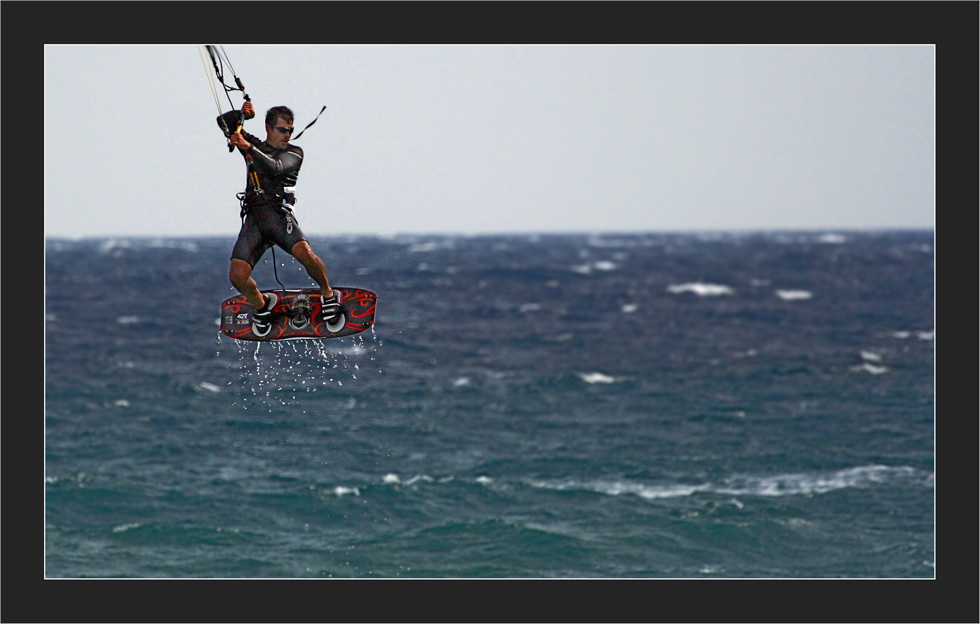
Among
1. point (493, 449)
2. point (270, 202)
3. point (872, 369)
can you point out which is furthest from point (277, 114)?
point (872, 369)

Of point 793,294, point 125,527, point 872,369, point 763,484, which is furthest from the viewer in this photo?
point 793,294

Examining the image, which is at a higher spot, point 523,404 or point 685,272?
point 685,272

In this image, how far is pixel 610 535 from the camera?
77938mm

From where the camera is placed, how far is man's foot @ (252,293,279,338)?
27359mm

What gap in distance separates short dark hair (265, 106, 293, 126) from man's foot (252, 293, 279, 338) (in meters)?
4.97

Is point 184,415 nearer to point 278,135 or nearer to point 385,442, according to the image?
point 385,442

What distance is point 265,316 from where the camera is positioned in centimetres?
2741

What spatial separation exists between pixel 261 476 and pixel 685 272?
394 ft

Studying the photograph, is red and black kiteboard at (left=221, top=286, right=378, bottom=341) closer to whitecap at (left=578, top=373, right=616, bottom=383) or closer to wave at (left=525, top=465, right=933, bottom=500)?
wave at (left=525, top=465, right=933, bottom=500)

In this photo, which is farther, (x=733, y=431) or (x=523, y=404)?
(x=523, y=404)

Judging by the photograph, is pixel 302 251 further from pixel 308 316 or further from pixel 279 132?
pixel 308 316

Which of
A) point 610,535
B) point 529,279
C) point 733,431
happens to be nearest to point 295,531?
point 610,535

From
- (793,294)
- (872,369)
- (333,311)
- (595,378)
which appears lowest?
(595,378)

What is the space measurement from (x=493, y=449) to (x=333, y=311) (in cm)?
6690
